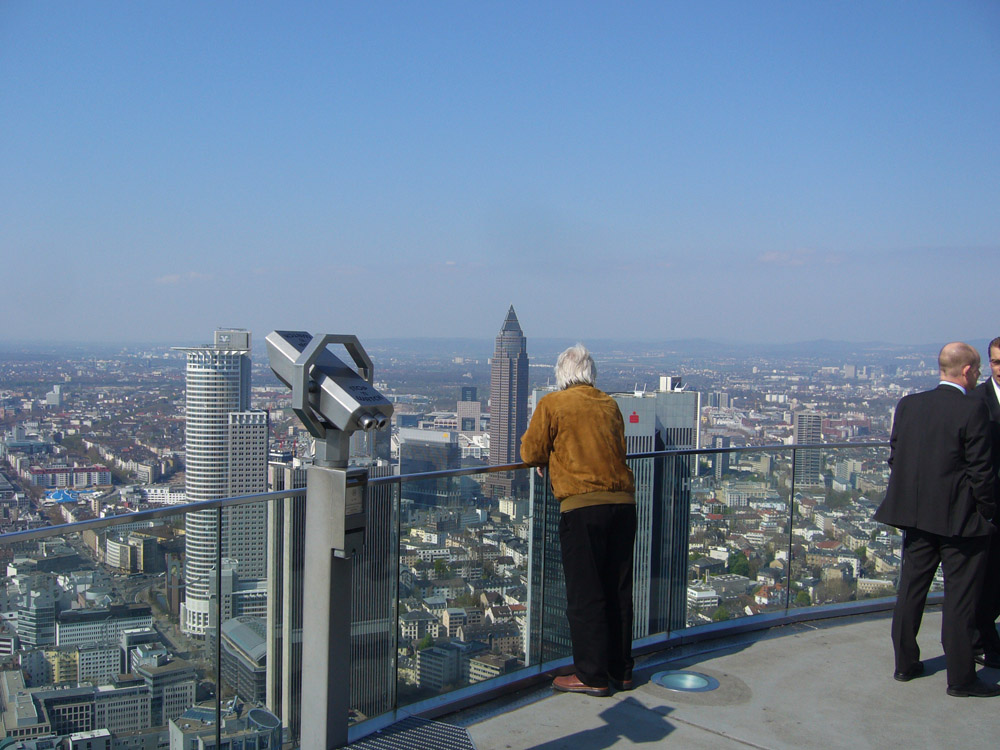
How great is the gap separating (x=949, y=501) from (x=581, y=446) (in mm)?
1974

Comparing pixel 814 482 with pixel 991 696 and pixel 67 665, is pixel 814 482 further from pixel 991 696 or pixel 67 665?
pixel 67 665

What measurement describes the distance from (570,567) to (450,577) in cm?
62

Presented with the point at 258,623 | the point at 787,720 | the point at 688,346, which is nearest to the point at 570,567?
the point at 787,720

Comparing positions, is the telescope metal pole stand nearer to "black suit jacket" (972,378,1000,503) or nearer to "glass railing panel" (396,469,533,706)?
"glass railing panel" (396,469,533,706)

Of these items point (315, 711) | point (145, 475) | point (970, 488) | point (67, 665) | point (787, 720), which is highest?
point (970, 488)

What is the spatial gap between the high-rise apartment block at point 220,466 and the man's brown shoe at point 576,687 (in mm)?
1880

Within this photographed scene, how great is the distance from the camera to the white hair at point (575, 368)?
4.47 m

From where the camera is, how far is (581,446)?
4.32 metres

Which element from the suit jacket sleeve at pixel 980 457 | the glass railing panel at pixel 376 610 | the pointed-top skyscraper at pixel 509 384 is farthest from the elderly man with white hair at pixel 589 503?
A: the pointed-top skyscraper at pixel 509 384

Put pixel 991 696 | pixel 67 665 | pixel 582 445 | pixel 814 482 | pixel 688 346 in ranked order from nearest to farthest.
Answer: pixel 67 665, pixel 582 445, pixel 991 696, pixel 814 482, pixel 688 346

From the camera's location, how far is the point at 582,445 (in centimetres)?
432

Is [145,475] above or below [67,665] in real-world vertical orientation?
below

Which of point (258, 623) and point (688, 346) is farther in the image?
point (688, 346)

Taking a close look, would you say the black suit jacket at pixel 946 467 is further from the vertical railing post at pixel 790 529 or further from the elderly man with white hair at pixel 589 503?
the elderly man with white hair at pixel 589 503
